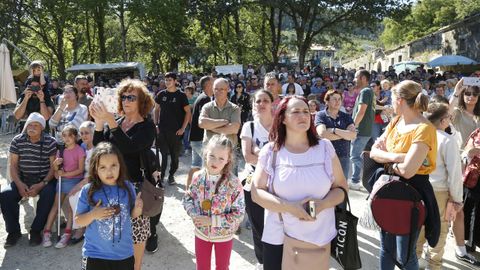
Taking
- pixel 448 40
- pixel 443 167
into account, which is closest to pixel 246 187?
pixel 443 167

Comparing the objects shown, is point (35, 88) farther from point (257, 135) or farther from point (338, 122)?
point (338, 122)

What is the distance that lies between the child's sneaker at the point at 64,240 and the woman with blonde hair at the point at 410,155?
353cm

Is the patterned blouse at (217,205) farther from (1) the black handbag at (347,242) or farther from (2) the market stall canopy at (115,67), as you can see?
(2) the market stall canopy at (115,67)

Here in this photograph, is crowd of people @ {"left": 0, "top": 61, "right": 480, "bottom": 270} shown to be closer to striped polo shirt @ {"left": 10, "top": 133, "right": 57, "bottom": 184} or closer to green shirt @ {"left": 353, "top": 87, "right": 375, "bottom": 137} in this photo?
striped polo shirt @ {"left": 10, "top": 133, "right": 57, "bottom": 184}

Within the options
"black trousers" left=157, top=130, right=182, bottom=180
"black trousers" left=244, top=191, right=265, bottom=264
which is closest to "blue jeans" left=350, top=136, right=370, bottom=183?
"black trousers" left=157, top=130, right=182, bottom=180

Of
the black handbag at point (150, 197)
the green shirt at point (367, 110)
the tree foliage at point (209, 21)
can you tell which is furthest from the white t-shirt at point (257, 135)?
the tree foliage at point (209, 21)

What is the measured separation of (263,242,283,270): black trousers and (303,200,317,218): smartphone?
0.40m

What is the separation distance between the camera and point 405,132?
9.54 feet

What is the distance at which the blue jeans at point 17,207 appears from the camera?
4586 millimetres

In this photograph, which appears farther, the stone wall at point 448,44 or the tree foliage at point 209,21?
the stone wall at point 448,44

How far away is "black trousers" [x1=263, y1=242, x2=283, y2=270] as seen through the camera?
2668 millimetres

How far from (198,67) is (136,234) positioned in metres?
30.2

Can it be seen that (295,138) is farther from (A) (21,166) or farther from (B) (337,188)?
(A) (21,166)

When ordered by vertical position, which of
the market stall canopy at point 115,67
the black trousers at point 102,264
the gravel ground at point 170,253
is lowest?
the gravel ground at point 170,253
